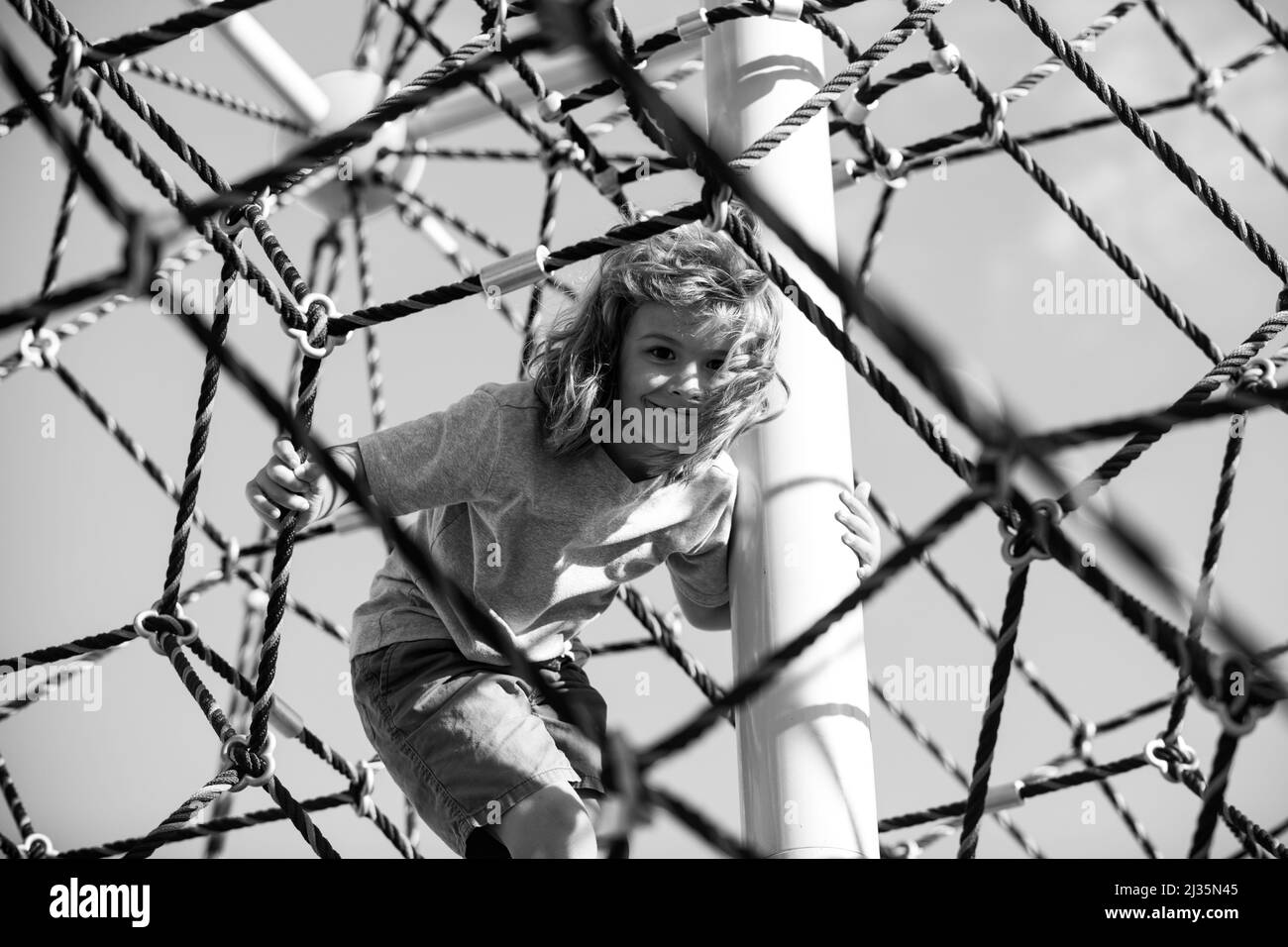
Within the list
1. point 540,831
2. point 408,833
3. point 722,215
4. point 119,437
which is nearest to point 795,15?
point 722,215

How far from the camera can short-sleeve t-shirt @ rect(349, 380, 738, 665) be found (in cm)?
109

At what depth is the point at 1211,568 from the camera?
1573mm

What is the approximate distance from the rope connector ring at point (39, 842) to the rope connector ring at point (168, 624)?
661 mm

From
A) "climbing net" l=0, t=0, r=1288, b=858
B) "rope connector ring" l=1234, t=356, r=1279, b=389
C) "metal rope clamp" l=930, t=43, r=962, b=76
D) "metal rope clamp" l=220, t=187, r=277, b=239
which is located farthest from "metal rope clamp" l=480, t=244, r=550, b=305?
"rope connector ring" l=1234, t=356, r=1279, b=389

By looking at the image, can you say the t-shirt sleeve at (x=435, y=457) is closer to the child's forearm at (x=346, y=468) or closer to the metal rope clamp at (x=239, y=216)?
the child's forearm at (x=346, y=468)

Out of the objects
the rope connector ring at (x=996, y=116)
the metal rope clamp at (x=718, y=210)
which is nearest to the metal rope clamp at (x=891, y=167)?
the rope connector ring at (x=996, y=116)

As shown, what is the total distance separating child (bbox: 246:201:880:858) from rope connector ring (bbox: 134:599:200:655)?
202 millimetres

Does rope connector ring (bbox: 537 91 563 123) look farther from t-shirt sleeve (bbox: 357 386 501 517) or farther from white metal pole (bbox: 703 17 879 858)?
t-shirt sleeve (bbox: 357 386 501 517)

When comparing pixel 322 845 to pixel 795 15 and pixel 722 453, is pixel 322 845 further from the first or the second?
pixel 795 15

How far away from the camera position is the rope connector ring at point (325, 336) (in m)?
1.07

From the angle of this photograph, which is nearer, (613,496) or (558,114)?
(613,496)
